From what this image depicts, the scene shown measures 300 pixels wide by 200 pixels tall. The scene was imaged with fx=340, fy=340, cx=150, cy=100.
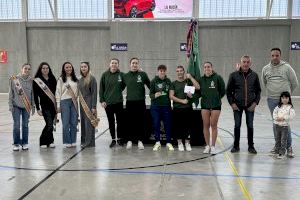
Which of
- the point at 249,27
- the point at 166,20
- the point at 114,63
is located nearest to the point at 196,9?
the point at 166,20

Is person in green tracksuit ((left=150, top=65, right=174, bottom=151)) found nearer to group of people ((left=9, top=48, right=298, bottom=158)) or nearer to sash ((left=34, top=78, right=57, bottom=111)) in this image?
group of people ((left=9, top=48, right=298, bottom=158))

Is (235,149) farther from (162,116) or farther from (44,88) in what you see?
(44,88)

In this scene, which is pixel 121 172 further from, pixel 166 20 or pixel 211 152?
pixel 166 20

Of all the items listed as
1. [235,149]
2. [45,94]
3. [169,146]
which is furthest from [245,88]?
[45,94]

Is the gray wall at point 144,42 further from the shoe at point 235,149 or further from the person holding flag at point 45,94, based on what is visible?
the shoe at point 235,149

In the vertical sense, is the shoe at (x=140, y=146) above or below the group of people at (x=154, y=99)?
below

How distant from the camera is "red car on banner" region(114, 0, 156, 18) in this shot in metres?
20.1

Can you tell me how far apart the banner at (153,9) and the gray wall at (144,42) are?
476mm

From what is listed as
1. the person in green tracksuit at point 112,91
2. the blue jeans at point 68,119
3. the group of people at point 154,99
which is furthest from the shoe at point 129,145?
the blue jeans at point 68,119

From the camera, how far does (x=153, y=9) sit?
66.7 ft

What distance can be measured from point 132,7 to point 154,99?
14525mm

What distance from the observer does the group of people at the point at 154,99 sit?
6469 millimetres

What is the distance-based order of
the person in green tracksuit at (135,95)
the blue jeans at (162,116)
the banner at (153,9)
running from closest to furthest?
the blue jeans at (162,116) < the person in green tracksuit at (135,95) < the banner at (153,9)

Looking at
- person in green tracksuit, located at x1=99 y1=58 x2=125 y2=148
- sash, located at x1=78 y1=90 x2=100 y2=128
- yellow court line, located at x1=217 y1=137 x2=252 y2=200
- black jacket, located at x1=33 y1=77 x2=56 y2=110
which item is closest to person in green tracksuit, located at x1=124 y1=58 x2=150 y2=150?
person in green tracksuit, located at x1=99 y1=58 x2=125 y2=148
